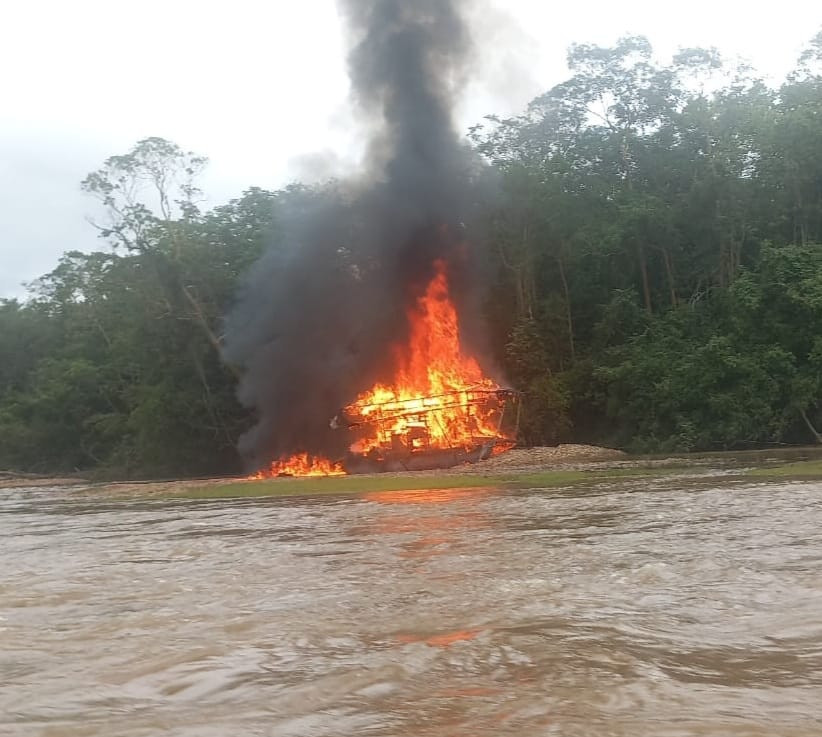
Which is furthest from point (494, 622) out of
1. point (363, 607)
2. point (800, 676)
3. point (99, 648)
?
point (99, 648)

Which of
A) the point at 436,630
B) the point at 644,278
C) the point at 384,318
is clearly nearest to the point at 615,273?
the point at 644,278

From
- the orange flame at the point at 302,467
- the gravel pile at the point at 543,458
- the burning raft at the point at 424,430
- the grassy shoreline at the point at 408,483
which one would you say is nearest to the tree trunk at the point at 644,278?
the gravel pile at the point at 543,458

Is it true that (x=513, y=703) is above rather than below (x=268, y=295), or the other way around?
below

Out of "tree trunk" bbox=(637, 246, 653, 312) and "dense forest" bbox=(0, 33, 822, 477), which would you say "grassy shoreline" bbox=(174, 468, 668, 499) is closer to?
"dense forest" bbox=(0, 33, 822, 477)

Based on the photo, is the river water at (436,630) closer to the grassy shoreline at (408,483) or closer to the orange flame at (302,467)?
the grassy shoreline at (408,483)

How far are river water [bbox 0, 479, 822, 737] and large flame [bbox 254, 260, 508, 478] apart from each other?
17.3 m

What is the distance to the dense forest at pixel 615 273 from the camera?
34.2 meters

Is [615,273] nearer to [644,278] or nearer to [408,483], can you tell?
[644,278]

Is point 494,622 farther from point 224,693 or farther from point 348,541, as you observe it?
point 348,541

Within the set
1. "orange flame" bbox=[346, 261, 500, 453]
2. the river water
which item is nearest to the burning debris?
"orange flame" bbox=[346, 261, 500, 453]

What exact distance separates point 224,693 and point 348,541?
6.78 meters

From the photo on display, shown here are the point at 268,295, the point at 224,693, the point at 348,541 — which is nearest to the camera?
the point at 224,693

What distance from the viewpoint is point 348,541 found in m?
12.2

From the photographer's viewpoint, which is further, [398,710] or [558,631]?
[558,631]
